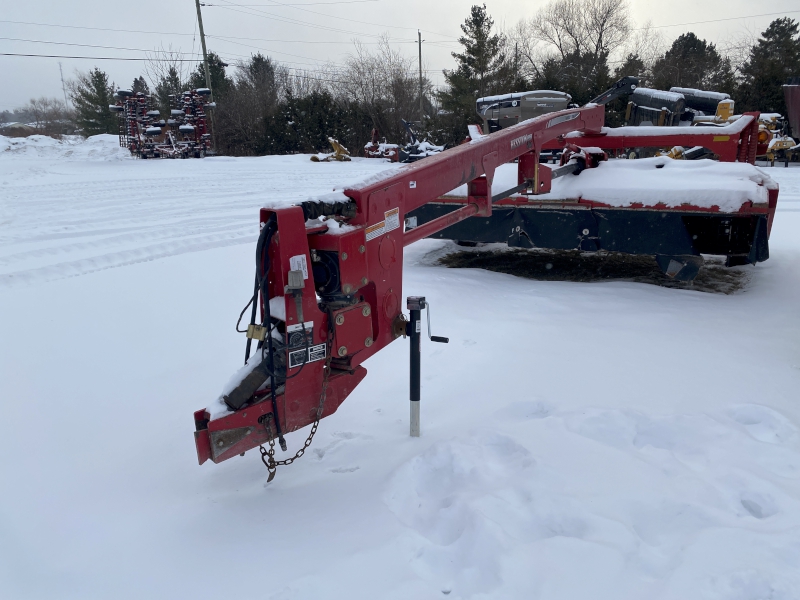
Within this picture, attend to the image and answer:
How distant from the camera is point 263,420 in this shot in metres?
2.26

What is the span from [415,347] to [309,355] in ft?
1.87

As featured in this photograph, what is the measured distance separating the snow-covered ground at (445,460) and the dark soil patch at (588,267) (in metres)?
0.59

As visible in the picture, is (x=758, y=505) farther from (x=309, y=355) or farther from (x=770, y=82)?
(x=770, y=82)

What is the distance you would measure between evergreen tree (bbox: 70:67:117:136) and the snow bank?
113ft

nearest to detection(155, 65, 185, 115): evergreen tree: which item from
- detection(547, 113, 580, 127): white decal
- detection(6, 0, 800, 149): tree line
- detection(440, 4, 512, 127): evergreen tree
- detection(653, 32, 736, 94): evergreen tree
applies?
detection(6, 0, 800, 149): tree line

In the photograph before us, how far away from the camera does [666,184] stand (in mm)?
5027

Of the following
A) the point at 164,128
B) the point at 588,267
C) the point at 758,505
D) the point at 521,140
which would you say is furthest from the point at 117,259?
the point at 164,128

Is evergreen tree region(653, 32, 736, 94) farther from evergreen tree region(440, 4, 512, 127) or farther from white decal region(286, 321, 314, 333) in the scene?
white decal region(286, 321, 314, 333)

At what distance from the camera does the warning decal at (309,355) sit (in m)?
2.25

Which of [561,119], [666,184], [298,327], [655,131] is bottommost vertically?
[298,327]

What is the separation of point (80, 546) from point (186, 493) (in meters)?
0.43

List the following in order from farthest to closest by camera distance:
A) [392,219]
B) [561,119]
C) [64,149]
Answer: [64,149] → [561,119] → [392,219]

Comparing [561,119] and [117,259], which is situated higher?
[561,119]

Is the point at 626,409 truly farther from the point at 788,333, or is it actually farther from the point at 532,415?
the point at 788,333
